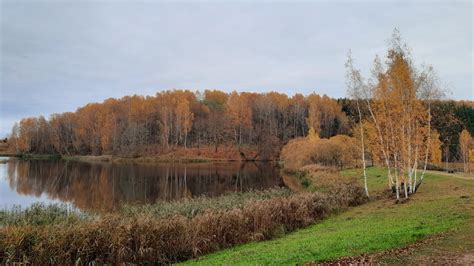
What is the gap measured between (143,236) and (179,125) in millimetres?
92084

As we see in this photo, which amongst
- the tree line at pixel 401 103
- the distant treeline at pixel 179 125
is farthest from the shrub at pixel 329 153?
the distant treeline at pixel 179 125

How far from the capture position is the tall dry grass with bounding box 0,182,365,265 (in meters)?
10.8

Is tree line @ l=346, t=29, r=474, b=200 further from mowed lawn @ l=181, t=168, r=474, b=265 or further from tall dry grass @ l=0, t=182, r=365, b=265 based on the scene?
tall dry grass @ l=0, t=182, r=365, b=265

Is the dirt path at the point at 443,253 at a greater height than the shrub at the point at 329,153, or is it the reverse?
the shrub at the point at 329,153

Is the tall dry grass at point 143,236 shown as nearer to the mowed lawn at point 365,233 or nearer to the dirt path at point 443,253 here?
the mowed lawn at point 365,233

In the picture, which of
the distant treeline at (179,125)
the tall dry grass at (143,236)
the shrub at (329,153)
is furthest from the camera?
the distant treeline at (179,125)

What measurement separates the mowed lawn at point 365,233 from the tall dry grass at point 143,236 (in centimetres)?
93

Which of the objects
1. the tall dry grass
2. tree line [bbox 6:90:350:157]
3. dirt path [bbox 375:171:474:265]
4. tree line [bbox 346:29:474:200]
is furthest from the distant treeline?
dirt path [bbox 375:171:474:265]

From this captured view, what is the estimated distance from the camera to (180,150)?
9919cm

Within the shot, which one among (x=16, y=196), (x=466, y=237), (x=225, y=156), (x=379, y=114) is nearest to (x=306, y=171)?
(x=379, y=114)

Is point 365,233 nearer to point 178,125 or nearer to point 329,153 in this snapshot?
point 329,153

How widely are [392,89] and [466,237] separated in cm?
1358

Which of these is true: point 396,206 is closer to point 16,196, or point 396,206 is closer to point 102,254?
point 102,254

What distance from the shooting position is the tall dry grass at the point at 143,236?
1076 cm
